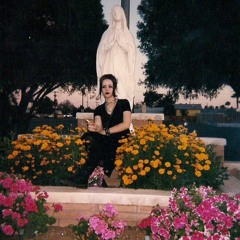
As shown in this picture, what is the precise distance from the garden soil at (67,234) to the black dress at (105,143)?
72 cm

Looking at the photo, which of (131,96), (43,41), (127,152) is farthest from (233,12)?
(127,152)

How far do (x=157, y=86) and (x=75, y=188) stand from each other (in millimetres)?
24717

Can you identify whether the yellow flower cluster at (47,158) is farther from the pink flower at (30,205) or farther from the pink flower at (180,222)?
the pink flower at (180,222)

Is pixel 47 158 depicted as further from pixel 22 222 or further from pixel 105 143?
pixel 22 222

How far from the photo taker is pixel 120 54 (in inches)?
343

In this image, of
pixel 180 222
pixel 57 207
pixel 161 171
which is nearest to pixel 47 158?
pixel 57 207

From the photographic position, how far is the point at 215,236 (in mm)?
3861

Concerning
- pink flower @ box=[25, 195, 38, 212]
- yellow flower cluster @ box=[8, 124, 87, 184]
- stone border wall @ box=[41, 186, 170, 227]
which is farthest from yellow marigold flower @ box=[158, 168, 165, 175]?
pink flower @ box=[25, 195, 38, 212]

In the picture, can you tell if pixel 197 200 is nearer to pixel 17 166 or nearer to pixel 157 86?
pixel 17 166

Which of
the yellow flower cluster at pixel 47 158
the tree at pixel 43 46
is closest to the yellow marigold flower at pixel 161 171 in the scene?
the yellow flower cluster at pixel 47 158

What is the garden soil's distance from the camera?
16.2 ft

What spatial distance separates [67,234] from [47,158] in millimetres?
1291

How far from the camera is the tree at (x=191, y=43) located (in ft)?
74.1

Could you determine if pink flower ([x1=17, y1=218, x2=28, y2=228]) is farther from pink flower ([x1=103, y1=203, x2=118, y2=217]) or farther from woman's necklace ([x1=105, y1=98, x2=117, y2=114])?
woman's necklace ([x1=105, y1=98, x2=117, y2=114])
